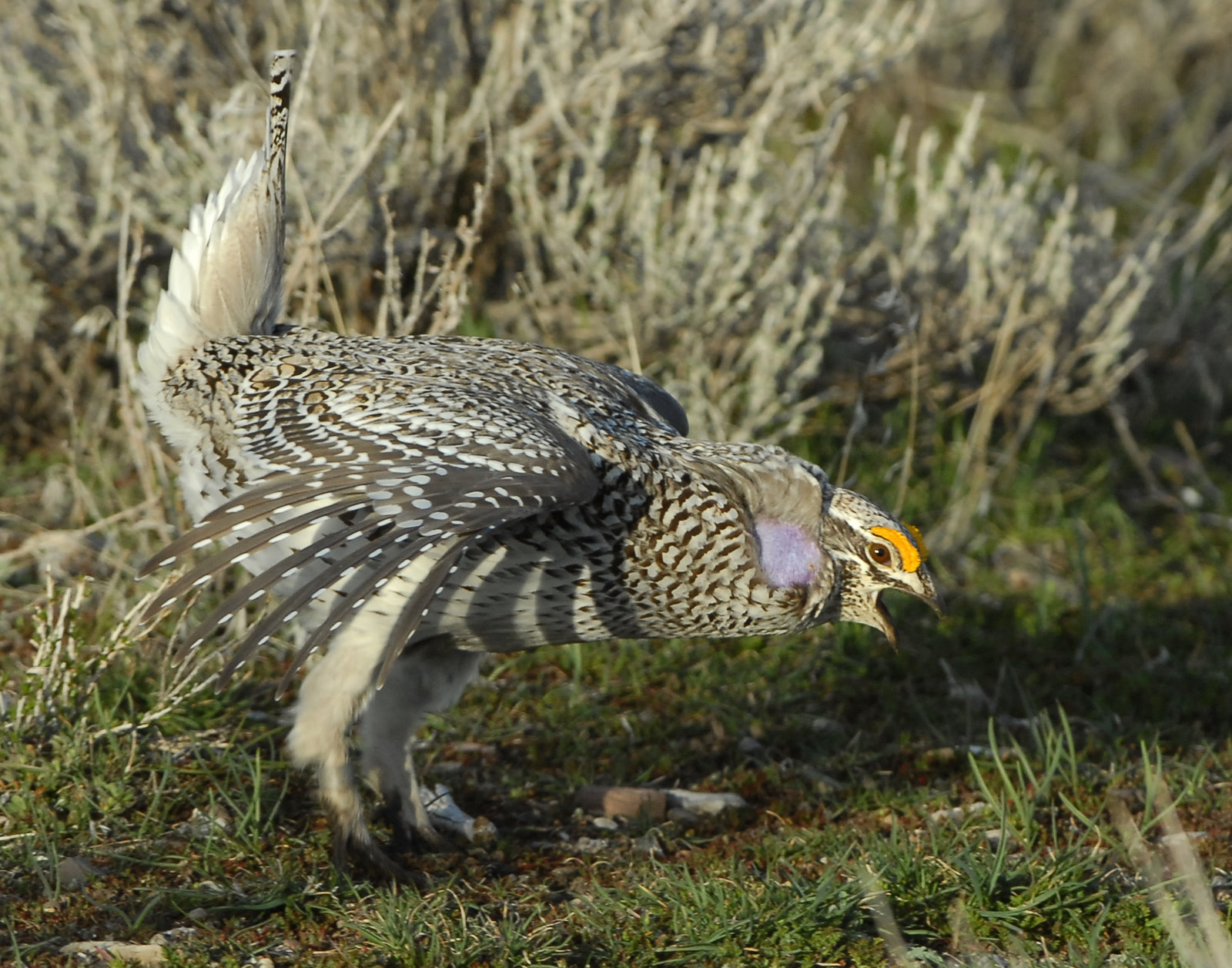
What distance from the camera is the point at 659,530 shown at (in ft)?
11.9

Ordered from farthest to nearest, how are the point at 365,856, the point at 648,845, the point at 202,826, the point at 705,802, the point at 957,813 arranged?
1. the point at 705,802
2. the point at 957,813
3. the point at 648,845
4. the point at 202,826
5. the point at 365,856

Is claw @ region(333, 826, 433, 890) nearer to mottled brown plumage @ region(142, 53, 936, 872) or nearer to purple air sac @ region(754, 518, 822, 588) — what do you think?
mottled brown plumage @ region(142, 53, 936, 872)

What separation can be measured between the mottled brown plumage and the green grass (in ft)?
1.10

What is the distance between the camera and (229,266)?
4.17 metres

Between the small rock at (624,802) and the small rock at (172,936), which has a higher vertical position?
the small rock at (172,936)

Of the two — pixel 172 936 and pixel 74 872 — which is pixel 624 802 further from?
pixel 74 872

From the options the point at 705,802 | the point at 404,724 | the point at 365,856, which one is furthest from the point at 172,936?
the point at 705,802

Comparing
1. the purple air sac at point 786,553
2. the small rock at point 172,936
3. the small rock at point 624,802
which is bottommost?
the small rock at point 624,802

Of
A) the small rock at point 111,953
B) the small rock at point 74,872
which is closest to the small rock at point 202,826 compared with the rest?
the small rock at point 74,872

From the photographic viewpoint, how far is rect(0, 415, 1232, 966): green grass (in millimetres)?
3277

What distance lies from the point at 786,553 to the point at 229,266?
5.81ft

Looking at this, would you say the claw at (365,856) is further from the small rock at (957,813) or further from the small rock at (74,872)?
the small rock at (957,813)

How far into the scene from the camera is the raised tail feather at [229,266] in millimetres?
4152

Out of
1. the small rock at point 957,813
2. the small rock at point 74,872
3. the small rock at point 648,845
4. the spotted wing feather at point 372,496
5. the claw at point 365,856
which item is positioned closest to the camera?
the spotted wing feather at point 372,496
